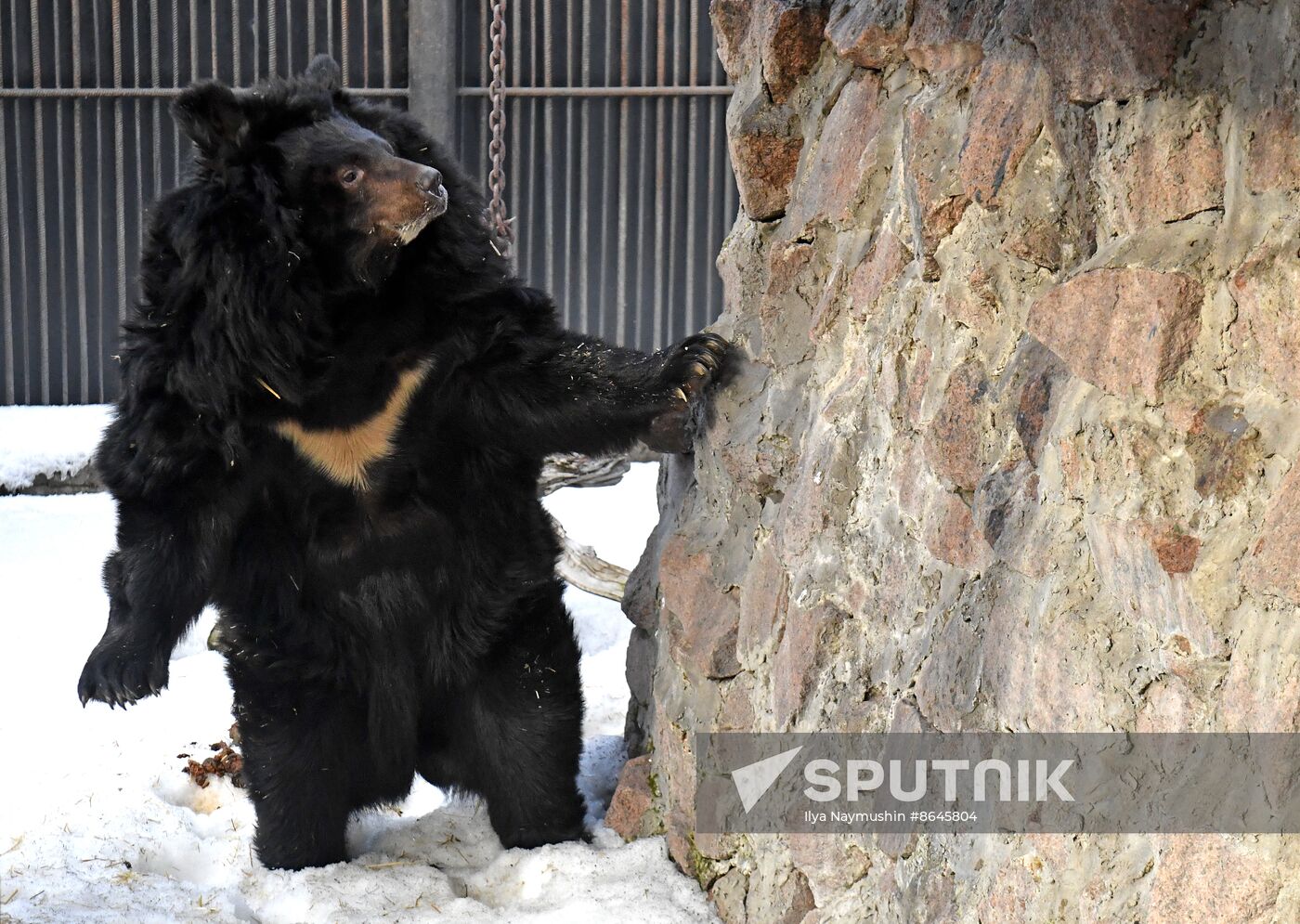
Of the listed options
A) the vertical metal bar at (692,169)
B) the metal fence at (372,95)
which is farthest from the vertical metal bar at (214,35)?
the vertical metal bar at (692,169)

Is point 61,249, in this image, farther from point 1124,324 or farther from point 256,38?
point 1124,324

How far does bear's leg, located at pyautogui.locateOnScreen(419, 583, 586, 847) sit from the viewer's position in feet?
11.2

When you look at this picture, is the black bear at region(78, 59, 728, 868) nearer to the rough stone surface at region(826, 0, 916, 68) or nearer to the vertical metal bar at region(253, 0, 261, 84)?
the rough stone surface at region(826, 0, 916, 68)

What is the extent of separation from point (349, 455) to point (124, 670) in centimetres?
73

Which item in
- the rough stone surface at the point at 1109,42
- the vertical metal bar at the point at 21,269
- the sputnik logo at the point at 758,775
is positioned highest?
the rough stone surface at the point at 1109,42

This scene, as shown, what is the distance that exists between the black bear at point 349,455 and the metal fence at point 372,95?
14.9ft

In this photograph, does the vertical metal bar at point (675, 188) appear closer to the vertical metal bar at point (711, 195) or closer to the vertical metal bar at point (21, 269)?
the vertical metal bar at point (711, 195)

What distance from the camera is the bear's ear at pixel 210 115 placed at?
122 inches

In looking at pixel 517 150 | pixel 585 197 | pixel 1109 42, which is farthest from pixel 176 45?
pixel 1109 42

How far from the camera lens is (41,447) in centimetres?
730

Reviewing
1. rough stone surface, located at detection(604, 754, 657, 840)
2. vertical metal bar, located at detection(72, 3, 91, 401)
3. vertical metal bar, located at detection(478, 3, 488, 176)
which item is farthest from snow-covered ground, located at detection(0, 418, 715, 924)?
vertical metal bar, located at detection(478, 3, 488, 176)

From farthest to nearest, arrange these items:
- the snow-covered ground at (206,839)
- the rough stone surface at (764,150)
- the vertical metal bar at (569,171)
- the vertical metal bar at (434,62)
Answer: the vertical metal bar at (569,171) < the vertical metal bar at (434,62) < the snow-covered ground at (206,839) < the rough stone surface at (764,150)

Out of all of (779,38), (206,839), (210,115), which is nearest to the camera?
(779,38)

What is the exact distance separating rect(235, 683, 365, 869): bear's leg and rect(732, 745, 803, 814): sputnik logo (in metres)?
1.09
